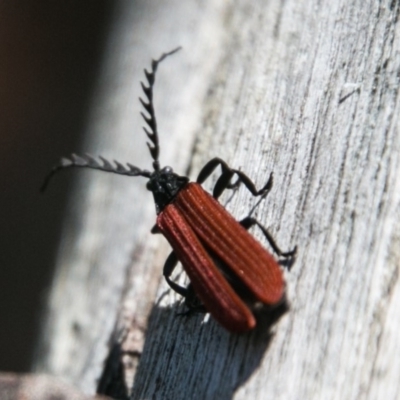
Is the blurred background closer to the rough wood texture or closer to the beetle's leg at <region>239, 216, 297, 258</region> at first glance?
the rough wood texture

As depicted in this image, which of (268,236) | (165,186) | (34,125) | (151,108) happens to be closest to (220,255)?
(268,236)

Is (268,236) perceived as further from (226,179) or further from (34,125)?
(34,125)

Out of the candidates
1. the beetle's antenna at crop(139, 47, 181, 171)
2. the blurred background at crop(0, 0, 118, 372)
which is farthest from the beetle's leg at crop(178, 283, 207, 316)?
the blurred background at crop(0, 0, 118, 372)

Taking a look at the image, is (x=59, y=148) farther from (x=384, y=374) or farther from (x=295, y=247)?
(x=384, y=374)

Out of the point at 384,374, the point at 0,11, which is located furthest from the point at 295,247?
the point at 0,11

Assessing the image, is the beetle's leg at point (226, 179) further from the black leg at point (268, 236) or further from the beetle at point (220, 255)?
the black leg at point (268, 236)

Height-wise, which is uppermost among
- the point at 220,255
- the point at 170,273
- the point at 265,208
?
the point at 265,208
